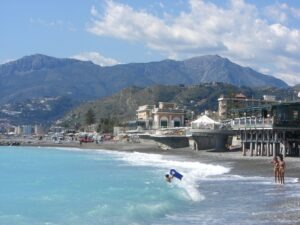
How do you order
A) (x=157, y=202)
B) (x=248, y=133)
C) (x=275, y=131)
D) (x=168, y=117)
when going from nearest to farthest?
(x=157, y=202)
(x=275, y=131)
(x=248, y=133)
(x=168, y=117)

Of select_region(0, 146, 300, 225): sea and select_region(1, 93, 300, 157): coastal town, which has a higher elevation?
select_region(1, 93, 300, 157): coastal town

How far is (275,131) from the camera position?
52.5 meters

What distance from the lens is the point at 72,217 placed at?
20.5 metres

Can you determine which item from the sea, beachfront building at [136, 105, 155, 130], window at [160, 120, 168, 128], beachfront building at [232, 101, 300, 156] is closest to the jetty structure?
beachfront building at [232, 101, 300, 156]

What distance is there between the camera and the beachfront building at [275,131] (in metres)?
52.3

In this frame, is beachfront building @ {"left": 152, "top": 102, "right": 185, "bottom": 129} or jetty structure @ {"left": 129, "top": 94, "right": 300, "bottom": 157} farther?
beachfront building @ {"left": 152, "top": 102, "right": 185, "bottom": 129}

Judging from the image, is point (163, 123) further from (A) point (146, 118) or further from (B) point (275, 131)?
(B) point (275, 131)

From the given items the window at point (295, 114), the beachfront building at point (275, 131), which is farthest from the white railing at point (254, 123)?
the window at point (295, 114)

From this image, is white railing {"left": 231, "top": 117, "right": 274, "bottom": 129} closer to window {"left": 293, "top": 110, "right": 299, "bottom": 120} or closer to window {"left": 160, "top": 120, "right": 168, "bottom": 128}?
window {"left": 293, "top": 110, "right": 299, "bottom": 120}

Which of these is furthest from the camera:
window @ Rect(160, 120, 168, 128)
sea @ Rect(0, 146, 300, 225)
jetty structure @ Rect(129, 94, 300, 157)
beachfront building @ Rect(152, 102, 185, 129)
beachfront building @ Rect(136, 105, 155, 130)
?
beachfront building @ Rect(136, 105, 155, 130)

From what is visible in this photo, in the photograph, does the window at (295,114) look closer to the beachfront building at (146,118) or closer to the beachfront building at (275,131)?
the beachfront building at (275,131)

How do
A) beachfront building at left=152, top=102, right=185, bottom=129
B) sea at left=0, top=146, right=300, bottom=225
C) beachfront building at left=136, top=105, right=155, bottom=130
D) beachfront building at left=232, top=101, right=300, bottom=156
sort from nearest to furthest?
sea at left=0, top=146, right=300, bottom=225, beachfront building at left=232, top=101, right=300, bottom=156, beachfront building at left=152, top=102, right=185, bottom=129, beachfront building at left=136, top=105, right=155, bottom=130

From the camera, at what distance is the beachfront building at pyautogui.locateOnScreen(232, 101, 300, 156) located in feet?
172

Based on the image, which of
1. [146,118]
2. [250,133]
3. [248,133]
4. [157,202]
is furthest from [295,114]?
[146,118]
